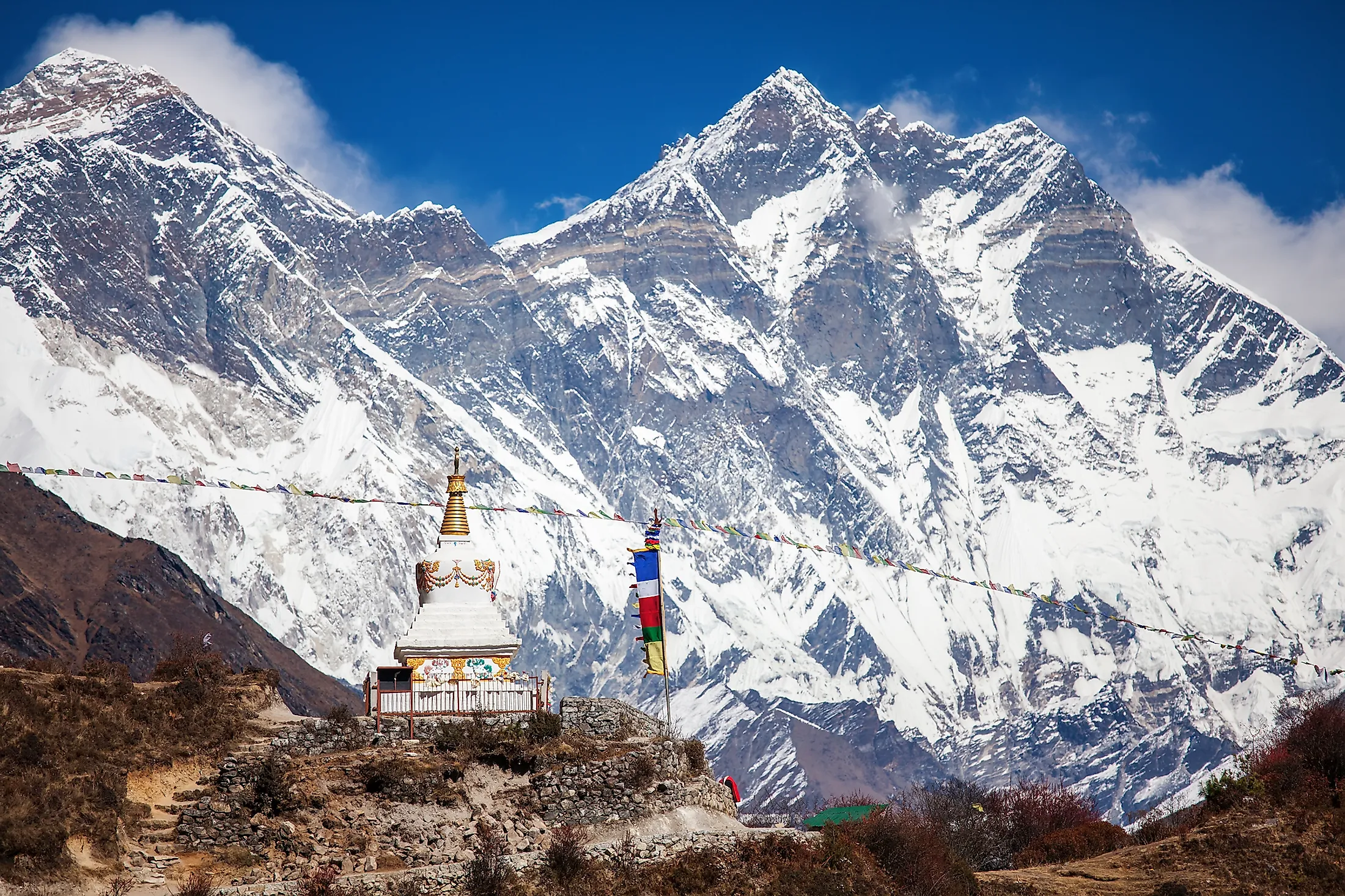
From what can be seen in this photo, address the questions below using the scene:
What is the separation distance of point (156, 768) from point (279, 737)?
3257 millimetres

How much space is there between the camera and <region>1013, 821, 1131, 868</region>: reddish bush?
207 ft

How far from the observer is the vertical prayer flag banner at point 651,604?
51.7m

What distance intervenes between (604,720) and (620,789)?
409 cm

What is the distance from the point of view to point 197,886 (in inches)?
1535

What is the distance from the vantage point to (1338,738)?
5022cm

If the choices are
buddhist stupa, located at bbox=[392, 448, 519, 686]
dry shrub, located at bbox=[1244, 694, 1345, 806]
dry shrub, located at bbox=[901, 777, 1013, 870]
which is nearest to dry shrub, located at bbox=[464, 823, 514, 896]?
buddhist stupa, located at bbox=[392, 448, 519, 686]

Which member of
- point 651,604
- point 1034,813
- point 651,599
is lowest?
point 1034,813

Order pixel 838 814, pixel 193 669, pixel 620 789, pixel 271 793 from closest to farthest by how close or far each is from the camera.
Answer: pixel 271 793 → pixel 620 789 → pixel 193 669 → pixel 838 814

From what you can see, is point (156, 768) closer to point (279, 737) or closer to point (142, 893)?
point (279, 737)

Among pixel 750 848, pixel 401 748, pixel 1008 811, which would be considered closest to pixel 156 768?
pixel 401 748

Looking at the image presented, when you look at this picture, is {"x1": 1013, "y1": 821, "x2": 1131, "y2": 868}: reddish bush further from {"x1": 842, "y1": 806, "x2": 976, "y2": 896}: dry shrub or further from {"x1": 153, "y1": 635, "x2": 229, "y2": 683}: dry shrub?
{"x1": 153, "y1": 635, "x2": 229, "y2": 683}: dry shrub

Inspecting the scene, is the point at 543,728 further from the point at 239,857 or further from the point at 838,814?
the point at 838,814

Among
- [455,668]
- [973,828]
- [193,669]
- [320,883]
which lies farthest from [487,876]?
[973,828]

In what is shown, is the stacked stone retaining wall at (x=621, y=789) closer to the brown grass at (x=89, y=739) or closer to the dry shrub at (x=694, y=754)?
the dry shrub at (x=694, y=754)
